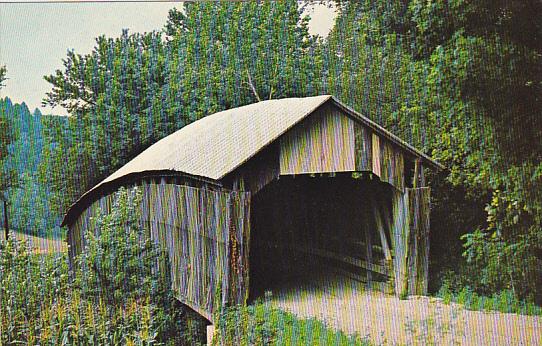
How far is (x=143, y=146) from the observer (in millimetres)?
9906

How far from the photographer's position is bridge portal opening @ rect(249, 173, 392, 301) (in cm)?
775

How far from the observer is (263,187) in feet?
22.9

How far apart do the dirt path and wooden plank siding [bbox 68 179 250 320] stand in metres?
0.63

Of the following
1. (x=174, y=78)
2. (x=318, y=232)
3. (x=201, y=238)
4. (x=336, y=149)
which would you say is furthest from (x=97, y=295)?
(x=174, y=78)

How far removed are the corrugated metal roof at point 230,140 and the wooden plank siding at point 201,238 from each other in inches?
9.7

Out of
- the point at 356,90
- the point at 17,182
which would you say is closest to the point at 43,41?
the point at 17,182

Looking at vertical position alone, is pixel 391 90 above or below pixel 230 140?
above

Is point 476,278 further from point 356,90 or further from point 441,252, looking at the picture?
point 356,90

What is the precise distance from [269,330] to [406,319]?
1.29 metres

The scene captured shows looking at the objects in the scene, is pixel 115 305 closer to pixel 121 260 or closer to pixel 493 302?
pixel 121 260

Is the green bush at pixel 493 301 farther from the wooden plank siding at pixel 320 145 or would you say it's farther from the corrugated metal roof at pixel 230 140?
the wooden plank siding at pixel 320 145

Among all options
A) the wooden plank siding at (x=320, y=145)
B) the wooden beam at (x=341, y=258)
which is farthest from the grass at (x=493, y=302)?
the wooden plank siding at (x=320, y=145)

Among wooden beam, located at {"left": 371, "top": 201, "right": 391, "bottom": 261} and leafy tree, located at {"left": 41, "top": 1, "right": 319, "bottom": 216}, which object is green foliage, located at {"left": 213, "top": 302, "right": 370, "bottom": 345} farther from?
leafy tree, located at {"left": 41, "top": 1, "right": 319, "bottom": 216}

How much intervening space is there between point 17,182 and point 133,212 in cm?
152
